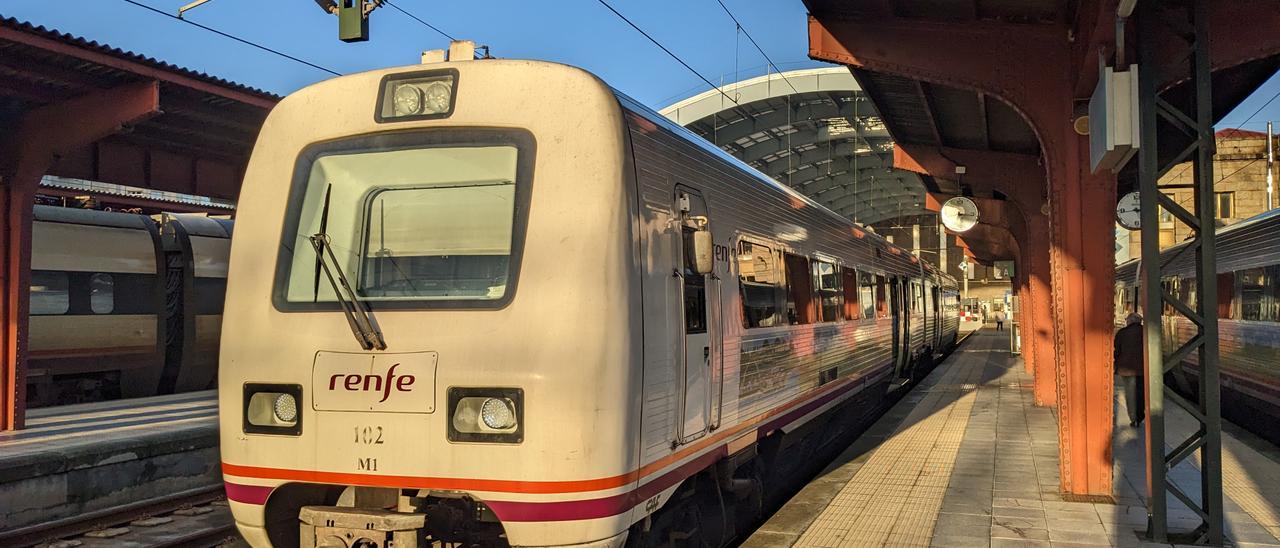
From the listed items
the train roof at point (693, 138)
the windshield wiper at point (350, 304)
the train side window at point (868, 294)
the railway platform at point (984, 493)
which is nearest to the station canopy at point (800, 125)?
the train side window at point (868, 294)

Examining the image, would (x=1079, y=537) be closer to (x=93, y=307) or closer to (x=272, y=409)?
(x=272, y=409)

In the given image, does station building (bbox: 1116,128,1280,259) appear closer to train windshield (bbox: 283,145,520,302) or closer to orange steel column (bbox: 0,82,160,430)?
orange steel column (bbox: 0,82,160,430)

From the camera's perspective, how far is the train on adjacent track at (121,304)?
14.1 m

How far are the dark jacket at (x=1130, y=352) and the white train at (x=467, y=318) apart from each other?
8609mm

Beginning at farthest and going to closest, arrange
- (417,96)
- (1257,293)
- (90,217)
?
1. (90,217)
2. (1257,293)
3. (417,96)

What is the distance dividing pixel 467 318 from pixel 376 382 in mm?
509

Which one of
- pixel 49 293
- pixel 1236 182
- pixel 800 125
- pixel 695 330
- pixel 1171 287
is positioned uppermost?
pixel 1236 182

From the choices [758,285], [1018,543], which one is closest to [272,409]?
[758,285]

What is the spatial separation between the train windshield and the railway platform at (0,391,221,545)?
4753mm

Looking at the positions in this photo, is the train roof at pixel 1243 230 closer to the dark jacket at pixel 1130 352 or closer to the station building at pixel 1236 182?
the dark jacket at pixel 1130 352

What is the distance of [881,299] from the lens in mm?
13039

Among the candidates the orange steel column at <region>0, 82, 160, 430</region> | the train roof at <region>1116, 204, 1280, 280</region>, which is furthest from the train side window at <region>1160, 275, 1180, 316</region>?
the orange steel column at <region>0, 82, 160, 430</region>

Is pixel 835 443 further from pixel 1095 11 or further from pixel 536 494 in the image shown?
pixel 536 494

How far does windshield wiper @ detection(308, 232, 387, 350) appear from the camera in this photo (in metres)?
4.26
